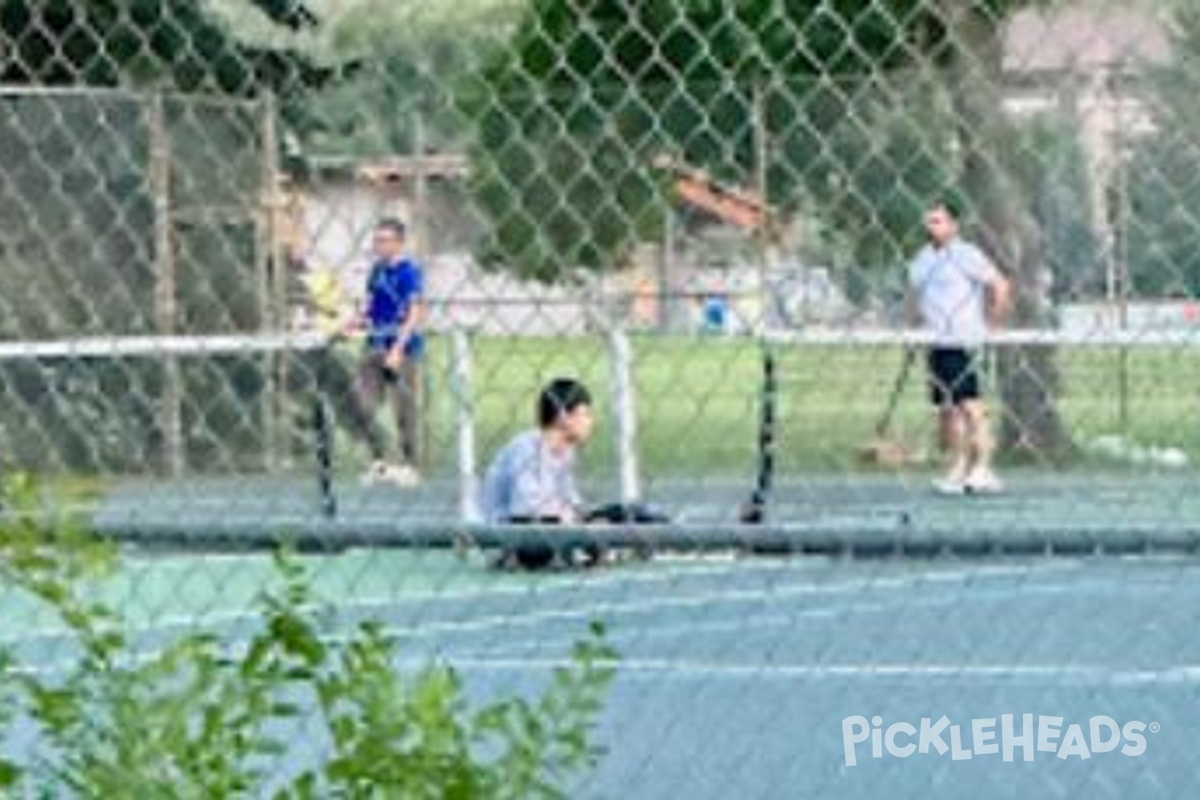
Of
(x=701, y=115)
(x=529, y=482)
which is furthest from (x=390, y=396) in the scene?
(x=701, y=115)

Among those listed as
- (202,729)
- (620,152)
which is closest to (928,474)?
(620,152)

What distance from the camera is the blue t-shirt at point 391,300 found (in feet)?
21.3

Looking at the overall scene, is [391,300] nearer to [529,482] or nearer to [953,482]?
[953,482]

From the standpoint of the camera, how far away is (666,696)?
30.7 feet

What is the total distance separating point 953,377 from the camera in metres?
7.57

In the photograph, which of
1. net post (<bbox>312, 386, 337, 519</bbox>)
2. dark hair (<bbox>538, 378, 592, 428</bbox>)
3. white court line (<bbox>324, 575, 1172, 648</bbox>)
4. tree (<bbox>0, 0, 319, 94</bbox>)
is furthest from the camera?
white court line (<bbox>324, 575, 1172, 648</bbox>)

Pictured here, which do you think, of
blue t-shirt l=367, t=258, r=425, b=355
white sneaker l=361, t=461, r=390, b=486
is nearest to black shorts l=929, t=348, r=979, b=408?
blue t-shirt l=367, t=258, r=425, b=355

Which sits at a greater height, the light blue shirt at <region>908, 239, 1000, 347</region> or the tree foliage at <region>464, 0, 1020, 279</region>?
the tree foliage at <region>464, 0, 1020, 279</region>

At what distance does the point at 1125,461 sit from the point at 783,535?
3.88 m

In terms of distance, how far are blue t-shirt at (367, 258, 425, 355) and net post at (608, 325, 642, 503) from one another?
18.6 inches

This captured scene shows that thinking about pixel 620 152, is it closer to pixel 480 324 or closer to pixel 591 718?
pixel 480 324

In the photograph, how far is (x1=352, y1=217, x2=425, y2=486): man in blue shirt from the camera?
652 centimetres

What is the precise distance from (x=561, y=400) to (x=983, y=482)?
1.55 metres

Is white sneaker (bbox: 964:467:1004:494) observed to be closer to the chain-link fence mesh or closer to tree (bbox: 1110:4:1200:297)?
the chain-link fence mesh
